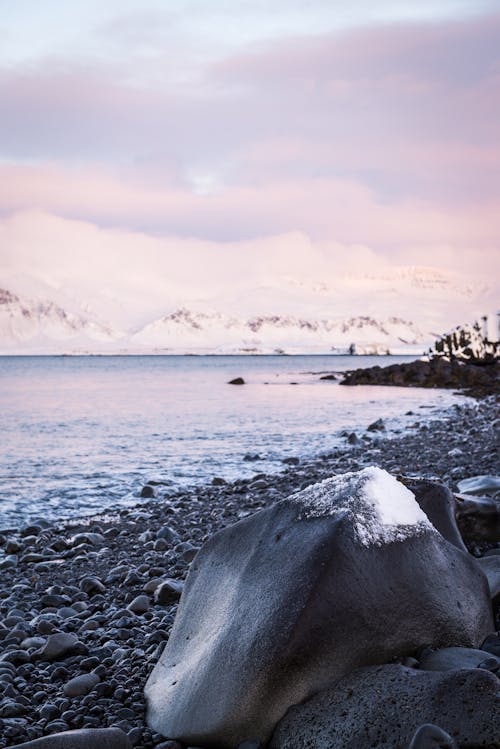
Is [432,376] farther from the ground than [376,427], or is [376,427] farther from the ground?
[432,376]

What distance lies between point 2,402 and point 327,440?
23.3 m

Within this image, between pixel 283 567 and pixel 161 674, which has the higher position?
pixel 283 567

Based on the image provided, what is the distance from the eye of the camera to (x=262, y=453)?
731 inches

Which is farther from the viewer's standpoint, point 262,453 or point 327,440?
point 327,440

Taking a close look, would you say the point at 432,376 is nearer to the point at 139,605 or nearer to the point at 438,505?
the point at 438,505

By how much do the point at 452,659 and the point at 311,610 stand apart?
92 cm

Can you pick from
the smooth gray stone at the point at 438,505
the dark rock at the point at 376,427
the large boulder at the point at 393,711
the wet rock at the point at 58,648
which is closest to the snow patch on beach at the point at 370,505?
the large boulder at the point at 393,711

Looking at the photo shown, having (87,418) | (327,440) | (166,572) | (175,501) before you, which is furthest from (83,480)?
(87,418)

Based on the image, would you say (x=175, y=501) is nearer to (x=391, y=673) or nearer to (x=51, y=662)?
(x=51, y=662)

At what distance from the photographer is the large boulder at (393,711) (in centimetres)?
330

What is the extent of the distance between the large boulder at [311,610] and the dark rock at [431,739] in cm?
79

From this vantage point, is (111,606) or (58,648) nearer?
(58,648)

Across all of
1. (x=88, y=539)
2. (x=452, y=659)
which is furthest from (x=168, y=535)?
(x=452, y=659)

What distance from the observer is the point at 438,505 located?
6.06m
